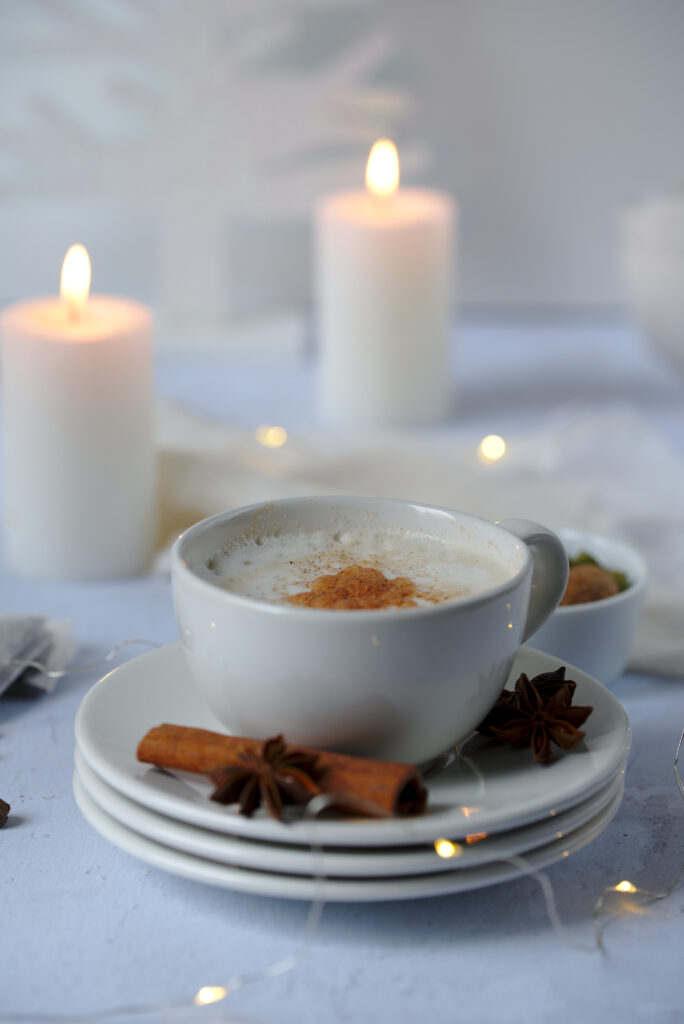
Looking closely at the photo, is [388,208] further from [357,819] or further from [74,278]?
[357,819]

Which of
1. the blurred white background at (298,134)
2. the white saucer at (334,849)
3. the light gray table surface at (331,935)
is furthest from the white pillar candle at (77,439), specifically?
the blurred white background at (298,134)

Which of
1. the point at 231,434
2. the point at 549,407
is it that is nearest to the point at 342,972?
the point at 231,434

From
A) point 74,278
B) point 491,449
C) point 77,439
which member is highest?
point 74,278

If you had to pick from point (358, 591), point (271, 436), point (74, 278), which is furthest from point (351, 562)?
point (271, 436)

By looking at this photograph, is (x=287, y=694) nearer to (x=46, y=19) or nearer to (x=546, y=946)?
(x=546, y=946)

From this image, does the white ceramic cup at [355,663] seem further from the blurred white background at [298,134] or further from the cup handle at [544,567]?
the blurred white background at [298,134]

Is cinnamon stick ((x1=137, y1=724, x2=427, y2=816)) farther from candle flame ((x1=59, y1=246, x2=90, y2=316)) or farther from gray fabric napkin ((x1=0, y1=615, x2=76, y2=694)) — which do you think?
candle flame ((x1=59, y1=246, x2=90, y2=316))

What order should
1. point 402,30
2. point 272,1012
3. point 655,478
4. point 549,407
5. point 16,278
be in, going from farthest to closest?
point 16,278 → point 402,30 → point 549,407 → point 655,478 → point 272,1012
